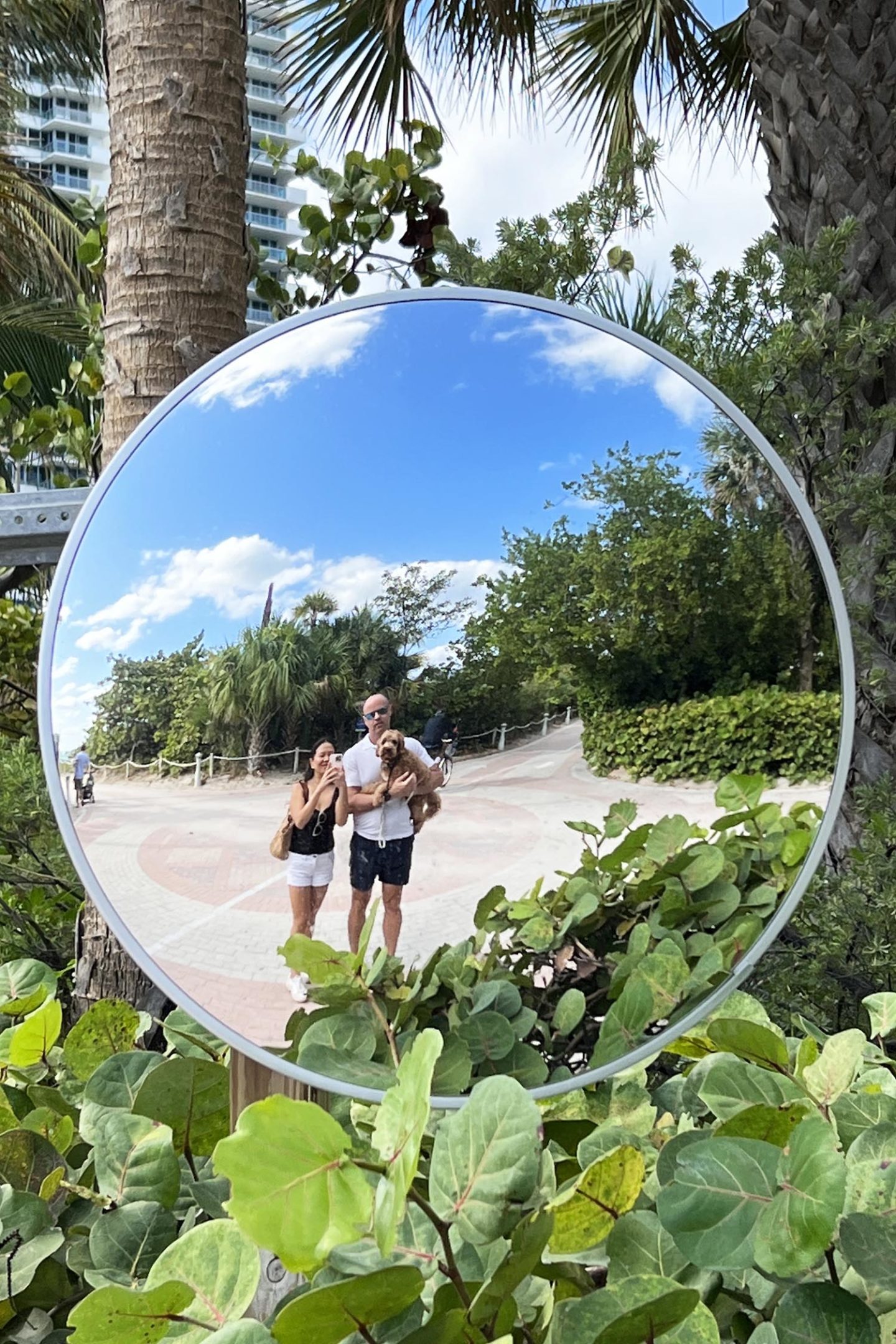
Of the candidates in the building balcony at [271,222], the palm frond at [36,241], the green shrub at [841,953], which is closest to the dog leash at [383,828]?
the green shrub at [841,953]

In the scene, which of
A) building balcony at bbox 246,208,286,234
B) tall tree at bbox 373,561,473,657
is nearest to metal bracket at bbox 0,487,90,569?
tall tree at bbox 373,561,473,657

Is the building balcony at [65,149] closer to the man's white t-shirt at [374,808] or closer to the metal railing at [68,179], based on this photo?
the metal railing at [68,179]

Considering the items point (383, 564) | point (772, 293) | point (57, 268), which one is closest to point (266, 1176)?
point (383, 564)

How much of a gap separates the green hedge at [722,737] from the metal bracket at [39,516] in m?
0.38

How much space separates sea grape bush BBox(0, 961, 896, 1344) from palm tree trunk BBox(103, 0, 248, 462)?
2.28 feet

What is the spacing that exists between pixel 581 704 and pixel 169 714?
0.22m

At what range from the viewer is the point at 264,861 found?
0.49m

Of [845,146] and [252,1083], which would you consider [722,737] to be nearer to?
[252,1083]

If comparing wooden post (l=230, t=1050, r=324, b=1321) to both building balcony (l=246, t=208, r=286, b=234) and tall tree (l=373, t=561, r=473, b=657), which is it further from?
building balcony (l=246, t=208, r=286, b=234)

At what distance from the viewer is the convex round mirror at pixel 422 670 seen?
1.57 ft

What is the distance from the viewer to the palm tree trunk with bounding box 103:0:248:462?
962 mm

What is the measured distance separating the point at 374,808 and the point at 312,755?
4 centimetres

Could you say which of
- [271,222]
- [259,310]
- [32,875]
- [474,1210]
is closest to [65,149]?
[271,222]

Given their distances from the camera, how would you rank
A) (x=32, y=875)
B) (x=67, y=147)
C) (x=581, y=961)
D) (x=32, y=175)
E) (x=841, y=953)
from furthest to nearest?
(x=67, y=147)
(x=32, y=175)
(x=32, y=875)
(x=841, y=953)
(x=581, y=961)
